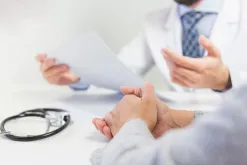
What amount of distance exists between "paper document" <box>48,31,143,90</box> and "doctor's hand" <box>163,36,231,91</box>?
115 millimetres

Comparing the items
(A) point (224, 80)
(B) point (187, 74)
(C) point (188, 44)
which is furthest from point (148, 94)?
(C) point (188, 44)

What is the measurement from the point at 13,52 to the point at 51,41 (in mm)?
142

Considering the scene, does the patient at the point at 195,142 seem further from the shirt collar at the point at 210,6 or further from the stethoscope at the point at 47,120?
the shirt collar at the point at 210,6

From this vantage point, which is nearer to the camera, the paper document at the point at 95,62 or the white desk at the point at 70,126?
the white desk at the point at 70,126

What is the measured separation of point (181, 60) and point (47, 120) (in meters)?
0.34

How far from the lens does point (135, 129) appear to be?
51 cm

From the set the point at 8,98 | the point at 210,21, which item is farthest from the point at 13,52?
the point at 210,21

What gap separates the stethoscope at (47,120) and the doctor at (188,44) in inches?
8.0

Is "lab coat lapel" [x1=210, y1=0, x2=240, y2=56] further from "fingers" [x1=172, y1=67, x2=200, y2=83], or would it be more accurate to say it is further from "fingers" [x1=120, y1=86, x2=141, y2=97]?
"fingers" [x1=120, y1=86, x2=141, y2=97]

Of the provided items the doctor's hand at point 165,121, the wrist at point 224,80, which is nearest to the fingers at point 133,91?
the doctor's hand at point 165,121

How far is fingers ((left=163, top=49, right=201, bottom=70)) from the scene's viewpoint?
33.5 inches

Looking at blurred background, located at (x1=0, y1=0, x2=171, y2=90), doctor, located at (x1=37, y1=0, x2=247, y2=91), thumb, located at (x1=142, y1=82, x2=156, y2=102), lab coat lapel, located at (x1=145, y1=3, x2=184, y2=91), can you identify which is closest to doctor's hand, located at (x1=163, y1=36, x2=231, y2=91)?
doctor, located at (x1=37, y1=0, x2=247, y2=91)

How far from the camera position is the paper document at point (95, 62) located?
0.79 metres

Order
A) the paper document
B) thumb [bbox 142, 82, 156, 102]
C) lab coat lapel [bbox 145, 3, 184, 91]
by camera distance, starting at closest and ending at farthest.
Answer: thumb [bbox 142, 82, 156, 102], the paper document, lab coat lapel [bbox 145, 3, 184, 91]
